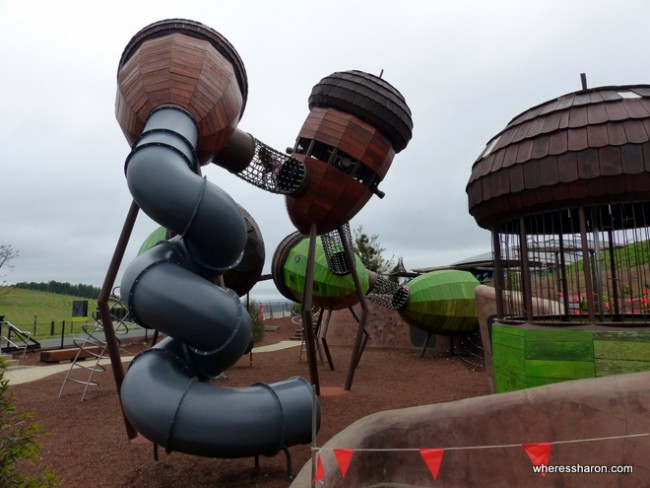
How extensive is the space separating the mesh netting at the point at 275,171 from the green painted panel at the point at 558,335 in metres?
6.34

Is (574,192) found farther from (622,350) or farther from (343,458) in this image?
(343,458)

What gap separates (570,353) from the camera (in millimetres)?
6656

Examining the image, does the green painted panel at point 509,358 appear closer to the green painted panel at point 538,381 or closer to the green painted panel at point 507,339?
the green painted panel at point 507,339

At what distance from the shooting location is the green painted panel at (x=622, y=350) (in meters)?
6.14

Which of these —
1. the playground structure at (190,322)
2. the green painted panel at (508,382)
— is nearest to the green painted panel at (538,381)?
the green painted panel at (508,382)

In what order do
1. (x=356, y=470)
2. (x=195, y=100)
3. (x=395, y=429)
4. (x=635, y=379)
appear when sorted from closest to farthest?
(x=635, y=379)
(x=356, y=470)
(x=395, y=429)
(x=195, y=100)

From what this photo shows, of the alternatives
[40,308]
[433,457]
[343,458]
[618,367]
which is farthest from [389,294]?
[40,308]

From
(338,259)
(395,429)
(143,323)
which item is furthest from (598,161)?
(338,259)

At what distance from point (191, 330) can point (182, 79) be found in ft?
15.2

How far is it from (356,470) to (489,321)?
8.40 m

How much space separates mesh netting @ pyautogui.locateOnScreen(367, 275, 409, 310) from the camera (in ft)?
60.5

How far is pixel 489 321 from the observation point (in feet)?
41.0

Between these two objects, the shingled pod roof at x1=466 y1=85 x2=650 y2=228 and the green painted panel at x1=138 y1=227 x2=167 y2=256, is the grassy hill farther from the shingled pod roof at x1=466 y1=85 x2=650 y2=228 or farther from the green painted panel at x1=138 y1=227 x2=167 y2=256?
the shingled pod roof at x1=466 y1=85 x2=650 y2=228

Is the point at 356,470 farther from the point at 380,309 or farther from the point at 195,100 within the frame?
the point at 380,309
